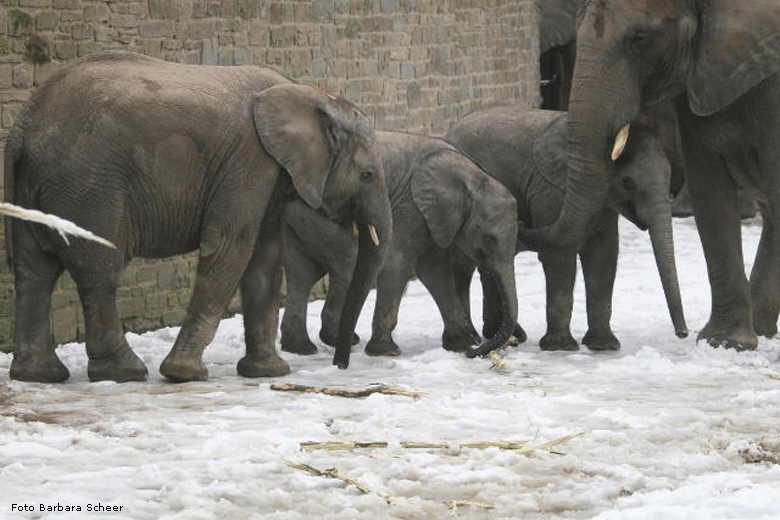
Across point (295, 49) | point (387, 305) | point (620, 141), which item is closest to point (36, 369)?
point (387, 305)

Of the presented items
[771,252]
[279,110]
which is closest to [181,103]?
[279,110]

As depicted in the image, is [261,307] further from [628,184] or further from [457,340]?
[628,184]

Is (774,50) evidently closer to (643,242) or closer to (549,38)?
(643,242)

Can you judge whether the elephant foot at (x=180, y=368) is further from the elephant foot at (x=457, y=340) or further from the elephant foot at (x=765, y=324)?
the elephant foot at (x=765, y=324)

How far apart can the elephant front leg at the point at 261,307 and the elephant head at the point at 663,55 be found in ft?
6.58

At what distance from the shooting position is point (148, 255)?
928 centimetres

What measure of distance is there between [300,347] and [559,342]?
1728mm

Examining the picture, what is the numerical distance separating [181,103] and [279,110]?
0.59m

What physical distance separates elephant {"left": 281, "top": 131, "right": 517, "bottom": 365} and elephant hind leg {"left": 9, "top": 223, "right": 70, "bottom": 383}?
1.93m

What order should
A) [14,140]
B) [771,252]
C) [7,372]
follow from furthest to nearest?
[771,252] → [7,372] → [14,140]

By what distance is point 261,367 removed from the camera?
9.53 metres

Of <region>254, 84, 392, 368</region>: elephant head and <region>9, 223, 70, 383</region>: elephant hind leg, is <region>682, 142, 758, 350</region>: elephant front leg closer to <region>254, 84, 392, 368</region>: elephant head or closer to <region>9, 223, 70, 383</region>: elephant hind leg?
<region>254, 84, 392, 368</region>: elephant head

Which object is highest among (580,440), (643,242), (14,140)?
(14,140)

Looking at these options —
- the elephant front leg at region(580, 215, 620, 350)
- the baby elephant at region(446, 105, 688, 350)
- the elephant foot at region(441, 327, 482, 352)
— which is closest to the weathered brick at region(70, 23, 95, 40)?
the baby elephant at region(446, 105, 688, 350)
